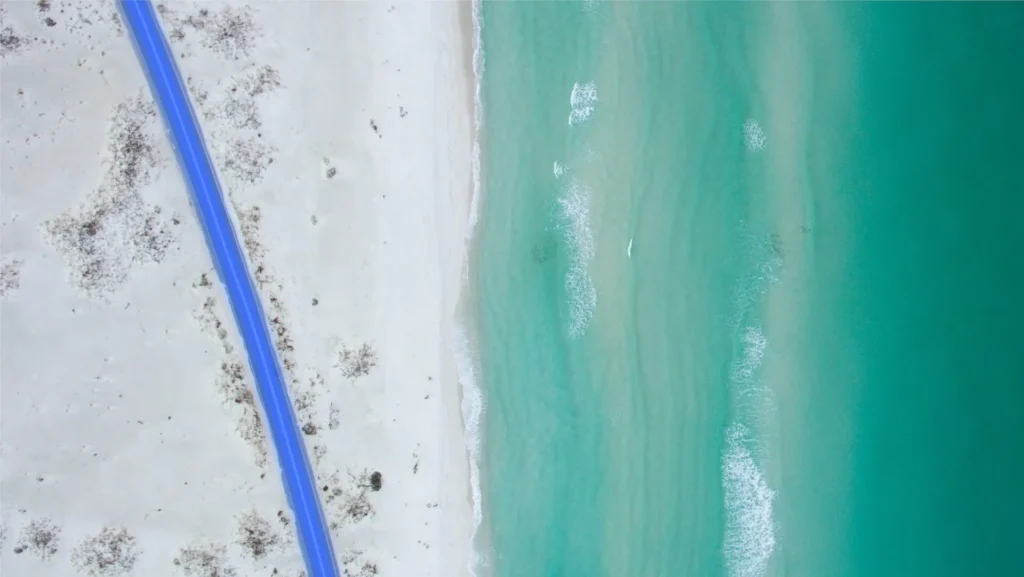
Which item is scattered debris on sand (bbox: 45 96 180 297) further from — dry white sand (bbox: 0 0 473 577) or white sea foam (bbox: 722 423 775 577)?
white sea foam (bbox: 722 423 775 577)

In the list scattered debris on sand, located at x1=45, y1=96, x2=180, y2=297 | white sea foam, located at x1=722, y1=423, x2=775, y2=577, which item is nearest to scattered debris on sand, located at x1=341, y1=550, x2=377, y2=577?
scattered debris on sand, located at x1=45, y1=96, x2=180, y2=297

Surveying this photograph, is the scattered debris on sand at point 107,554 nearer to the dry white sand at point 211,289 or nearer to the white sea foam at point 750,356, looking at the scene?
the dry white sand at point 211,289

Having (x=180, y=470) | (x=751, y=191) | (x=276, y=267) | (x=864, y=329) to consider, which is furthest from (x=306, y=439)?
(x=864, y=329)

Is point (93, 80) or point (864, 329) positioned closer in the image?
point (93, 80)

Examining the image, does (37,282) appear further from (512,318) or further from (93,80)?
(512,318)

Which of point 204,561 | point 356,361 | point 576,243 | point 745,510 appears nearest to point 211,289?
point 356,361

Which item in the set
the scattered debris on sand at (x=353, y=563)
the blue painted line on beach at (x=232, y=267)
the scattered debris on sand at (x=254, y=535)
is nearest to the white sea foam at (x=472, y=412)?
the scattered debris on sand at (x=353, y=563)
